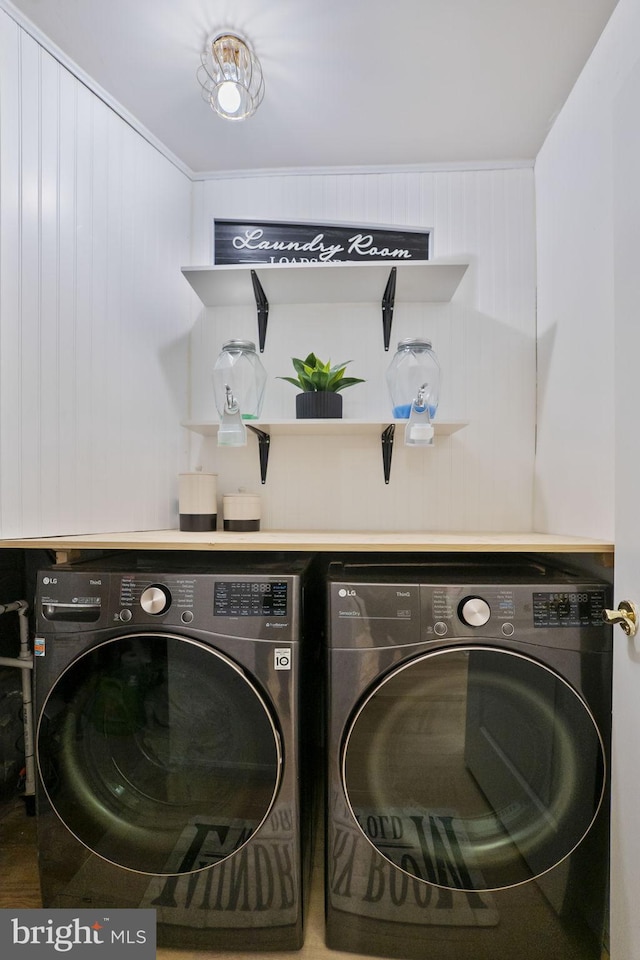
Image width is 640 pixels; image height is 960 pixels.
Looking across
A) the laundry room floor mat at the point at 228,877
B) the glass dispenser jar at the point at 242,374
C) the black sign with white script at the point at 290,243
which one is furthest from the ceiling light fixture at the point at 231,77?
the laundry room floor mat at the point at 228,877

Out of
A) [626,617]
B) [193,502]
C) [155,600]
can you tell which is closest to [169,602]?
[155,600]

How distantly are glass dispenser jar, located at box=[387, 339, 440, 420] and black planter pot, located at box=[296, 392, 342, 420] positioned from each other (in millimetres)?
218

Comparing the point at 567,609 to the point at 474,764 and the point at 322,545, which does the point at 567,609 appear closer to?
the point at 474,764

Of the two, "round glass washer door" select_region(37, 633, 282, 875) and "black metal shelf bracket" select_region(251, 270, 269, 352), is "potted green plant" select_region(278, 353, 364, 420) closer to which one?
"black metal shelf bracket" select_region(251, 270, 269, 352)

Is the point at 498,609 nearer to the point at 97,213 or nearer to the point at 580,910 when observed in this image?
the point at 580,910

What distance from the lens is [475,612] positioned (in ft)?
3.52

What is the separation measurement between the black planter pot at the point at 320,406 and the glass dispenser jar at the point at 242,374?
0.62 feet

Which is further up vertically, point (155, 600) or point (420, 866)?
point (155, 600)

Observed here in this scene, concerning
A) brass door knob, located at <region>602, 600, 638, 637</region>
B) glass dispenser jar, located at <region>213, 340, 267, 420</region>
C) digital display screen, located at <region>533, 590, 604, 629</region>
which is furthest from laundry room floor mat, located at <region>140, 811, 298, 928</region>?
glass dispenser jar, located at <region>213, 340, 267, 420</region>

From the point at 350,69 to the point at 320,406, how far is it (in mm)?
1037

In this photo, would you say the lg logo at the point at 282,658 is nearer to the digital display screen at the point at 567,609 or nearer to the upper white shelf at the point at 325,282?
the digital display screen at the point at 567,609

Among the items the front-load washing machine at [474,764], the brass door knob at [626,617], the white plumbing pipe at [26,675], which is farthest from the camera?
the white plumbing pipe at [26,675]

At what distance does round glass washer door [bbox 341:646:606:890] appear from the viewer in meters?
1.07

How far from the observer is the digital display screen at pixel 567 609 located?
1.09 meters
